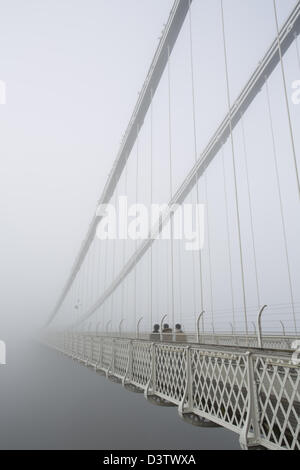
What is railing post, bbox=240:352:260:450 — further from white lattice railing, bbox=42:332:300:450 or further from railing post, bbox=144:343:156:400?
railing post, bbox=144:343:156:400

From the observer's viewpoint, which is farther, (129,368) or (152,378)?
(129,368)

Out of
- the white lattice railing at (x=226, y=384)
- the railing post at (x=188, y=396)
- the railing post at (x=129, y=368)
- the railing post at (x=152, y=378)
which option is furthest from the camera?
the railing post at (x=129, y=368)

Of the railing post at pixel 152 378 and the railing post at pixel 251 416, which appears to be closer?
the railing post at pixel 251 416

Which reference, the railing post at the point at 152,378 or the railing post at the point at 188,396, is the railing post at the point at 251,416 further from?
the railing post at the point at 152,378

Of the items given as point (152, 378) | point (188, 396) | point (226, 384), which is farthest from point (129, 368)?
point (226, 384)

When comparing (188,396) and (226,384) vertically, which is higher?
(226,384)

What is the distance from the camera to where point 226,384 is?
3398 millimetres

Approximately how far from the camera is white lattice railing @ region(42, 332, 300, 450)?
2555 mm

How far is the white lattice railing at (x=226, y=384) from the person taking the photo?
2.55 meters

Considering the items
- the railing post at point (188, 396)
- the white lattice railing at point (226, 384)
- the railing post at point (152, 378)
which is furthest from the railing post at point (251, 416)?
the railing post at point (152, 378)

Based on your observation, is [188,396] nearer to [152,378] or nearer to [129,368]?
[152,378]
